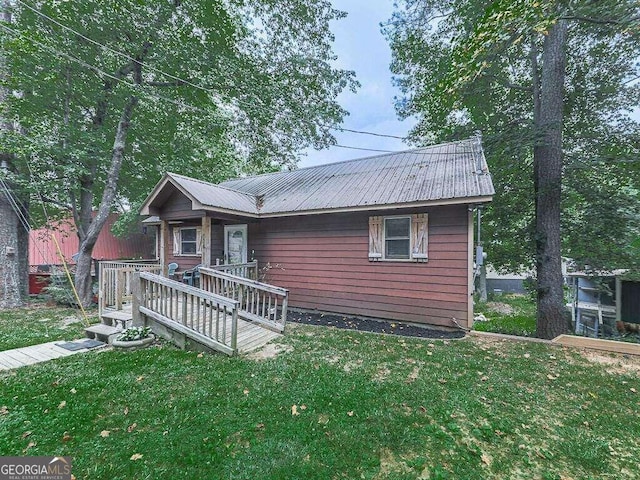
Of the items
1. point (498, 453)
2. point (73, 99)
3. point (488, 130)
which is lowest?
point (498, 453)

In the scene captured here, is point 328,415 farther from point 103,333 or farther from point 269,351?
point 103,333

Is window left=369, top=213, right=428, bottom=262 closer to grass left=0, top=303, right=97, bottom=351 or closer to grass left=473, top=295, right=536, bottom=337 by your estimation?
grass left=473, top=295, right=536, bottom=337

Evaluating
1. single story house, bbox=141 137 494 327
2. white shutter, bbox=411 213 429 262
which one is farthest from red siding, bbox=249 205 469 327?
white shutter, bbox=411 213 429 262

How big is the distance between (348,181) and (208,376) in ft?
20.9

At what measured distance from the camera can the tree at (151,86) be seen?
27.3 feet

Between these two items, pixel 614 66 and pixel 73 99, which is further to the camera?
pixel 73 99

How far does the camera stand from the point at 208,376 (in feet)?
12.5

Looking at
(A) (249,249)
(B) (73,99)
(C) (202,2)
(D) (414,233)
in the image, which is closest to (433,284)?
(D) (414,233)

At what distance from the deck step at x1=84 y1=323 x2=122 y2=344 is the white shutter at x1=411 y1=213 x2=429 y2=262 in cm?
640

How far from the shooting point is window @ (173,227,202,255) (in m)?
9.48

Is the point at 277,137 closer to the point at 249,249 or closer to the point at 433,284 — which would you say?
the point at 249,249

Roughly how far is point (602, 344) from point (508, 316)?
5814 millimetres

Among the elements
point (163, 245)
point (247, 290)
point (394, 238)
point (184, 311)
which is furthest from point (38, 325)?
point (394, 238)

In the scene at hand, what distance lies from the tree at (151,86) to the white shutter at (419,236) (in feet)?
20.8
